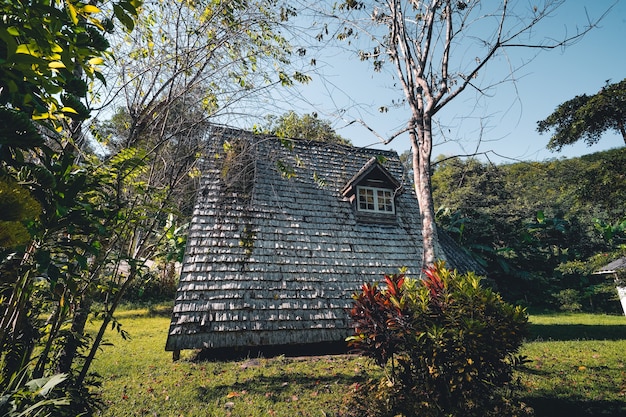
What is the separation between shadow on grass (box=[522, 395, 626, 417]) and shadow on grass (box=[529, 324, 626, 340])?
17.1ft

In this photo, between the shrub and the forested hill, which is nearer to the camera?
the shrub

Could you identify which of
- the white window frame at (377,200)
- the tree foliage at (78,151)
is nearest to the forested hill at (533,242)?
the white window frame at (377,200)

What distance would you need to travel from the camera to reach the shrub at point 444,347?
3.20 meters

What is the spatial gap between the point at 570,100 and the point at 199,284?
1816cm

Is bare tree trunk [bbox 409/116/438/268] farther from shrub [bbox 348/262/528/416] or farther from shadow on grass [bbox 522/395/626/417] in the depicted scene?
shadow on grass [bbox 522/395/626/417]

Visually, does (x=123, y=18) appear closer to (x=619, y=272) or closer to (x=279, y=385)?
(x=279, y=385)

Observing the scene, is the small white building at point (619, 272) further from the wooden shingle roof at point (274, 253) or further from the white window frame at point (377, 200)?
the white window frame at point (377, 200)

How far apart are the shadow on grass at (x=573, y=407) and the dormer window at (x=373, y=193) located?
6020 millimetres

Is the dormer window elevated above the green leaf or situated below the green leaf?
above

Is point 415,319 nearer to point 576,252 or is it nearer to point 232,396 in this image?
point 232,396

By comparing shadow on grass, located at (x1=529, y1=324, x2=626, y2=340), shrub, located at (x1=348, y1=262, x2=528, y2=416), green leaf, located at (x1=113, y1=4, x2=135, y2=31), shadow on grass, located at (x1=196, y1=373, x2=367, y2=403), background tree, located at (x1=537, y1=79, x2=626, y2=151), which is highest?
background tree, located at (x1=537, y1=79, x2=626, y2=151)

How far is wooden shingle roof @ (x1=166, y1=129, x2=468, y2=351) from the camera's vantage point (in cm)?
673

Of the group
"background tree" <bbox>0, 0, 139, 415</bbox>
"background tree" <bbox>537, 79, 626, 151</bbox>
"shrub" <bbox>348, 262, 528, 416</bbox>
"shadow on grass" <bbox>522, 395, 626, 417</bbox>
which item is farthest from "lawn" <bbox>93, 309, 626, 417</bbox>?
"background tree" <bbox>537, 79, 626, 151</bbox>

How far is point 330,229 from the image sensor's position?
901 centimetres
